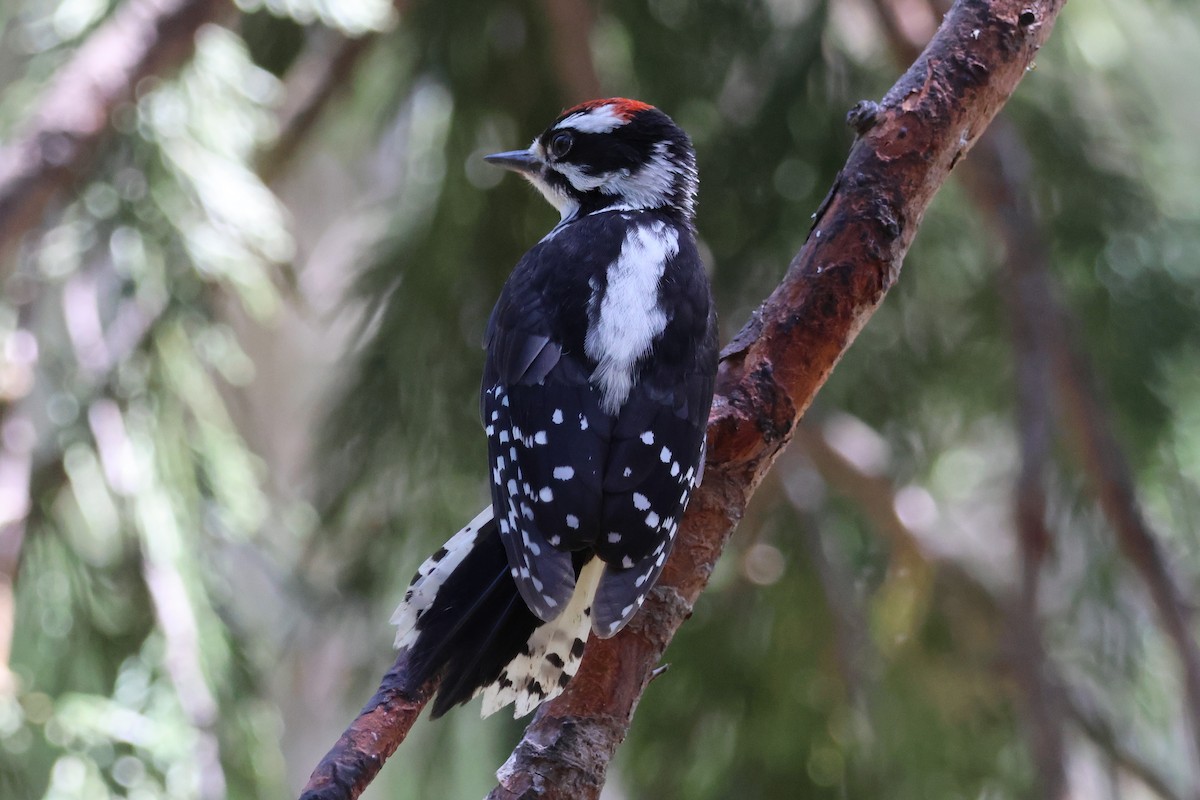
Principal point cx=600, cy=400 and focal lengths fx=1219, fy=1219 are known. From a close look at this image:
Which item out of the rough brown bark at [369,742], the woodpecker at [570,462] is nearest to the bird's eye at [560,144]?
the woodpecker at [570,462]

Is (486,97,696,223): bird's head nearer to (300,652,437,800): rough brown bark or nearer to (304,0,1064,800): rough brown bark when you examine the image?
(304,0,1064,800): rough brown bark

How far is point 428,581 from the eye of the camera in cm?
200

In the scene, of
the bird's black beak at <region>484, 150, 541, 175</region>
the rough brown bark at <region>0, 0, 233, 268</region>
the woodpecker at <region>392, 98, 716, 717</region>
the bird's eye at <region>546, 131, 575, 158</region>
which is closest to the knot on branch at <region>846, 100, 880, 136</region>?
the woodpecker at <region>392, 98, 716, 717</region>

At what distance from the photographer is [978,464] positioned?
420cm

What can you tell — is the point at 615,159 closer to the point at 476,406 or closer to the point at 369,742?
the point at 476,406

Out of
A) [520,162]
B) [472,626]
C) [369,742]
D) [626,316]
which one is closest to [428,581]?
[472,626]

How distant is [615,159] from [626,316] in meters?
0.72

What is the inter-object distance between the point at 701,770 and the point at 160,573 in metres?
1.67

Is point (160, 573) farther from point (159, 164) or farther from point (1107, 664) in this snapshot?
point (1107, 664)

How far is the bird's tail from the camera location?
182 centimetres

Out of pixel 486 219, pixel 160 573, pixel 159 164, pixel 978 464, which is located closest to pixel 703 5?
pixel 486 219

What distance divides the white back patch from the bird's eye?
1007 millimetres

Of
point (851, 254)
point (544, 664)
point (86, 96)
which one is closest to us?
point (544, 664)

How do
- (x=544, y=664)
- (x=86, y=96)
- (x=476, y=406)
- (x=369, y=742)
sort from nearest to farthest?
(x=369, y=742) < (x=544, y=664) < (x=86, y=96) < (x=476, y=406)
